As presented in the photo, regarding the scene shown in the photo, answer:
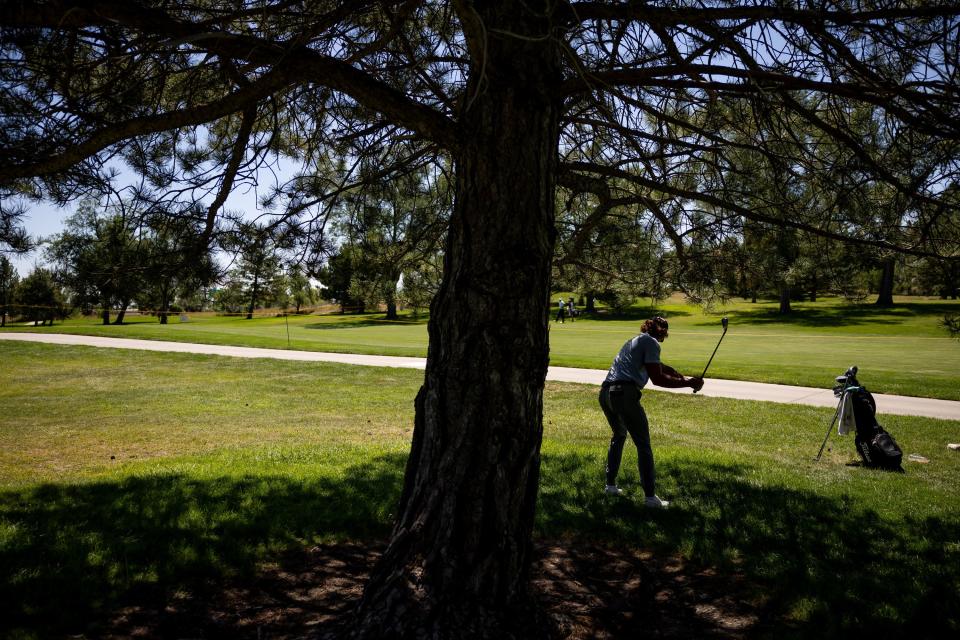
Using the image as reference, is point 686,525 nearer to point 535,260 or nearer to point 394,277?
point 535,260

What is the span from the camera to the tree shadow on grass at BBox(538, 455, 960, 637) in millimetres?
3389

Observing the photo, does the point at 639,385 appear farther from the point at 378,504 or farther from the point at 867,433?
the point at 867,433

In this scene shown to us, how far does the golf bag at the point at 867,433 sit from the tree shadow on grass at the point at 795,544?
1.82 m

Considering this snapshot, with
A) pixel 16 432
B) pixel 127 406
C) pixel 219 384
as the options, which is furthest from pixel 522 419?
pixel 219 384

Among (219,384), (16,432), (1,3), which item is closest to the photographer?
(1,3)

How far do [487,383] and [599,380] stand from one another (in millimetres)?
10833

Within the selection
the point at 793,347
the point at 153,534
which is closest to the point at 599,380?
the point at 153,534

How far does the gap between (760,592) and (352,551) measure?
105 inches

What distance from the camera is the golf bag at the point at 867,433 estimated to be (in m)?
6.76

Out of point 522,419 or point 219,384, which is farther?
point 219,384

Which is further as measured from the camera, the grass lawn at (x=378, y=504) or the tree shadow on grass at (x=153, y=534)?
the grass lawn at (x=378, y=504)

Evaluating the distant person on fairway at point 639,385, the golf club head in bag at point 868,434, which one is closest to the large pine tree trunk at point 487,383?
the distant person on fairway at point 639,385

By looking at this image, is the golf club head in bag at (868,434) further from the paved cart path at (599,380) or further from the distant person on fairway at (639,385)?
the paved cart path at (599,380)

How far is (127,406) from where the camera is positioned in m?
10.3
